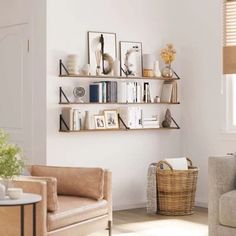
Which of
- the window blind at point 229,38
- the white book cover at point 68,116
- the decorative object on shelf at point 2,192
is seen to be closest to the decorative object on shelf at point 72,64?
the white book cover at point 68,116

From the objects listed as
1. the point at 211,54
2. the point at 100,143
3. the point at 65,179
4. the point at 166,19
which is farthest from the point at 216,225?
the point at 166,19

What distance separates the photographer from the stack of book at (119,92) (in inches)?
270

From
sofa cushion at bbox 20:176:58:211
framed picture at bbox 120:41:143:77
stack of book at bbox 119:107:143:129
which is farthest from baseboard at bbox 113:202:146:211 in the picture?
sofa cushion at bbox 20:176:58:211

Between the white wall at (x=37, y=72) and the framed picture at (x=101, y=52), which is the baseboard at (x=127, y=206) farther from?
the framed picture at (x=101, y=52)

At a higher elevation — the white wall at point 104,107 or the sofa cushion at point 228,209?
the white wall at point 104,107

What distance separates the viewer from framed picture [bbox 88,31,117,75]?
22.7 feet

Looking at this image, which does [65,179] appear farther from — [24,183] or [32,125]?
[32,125]

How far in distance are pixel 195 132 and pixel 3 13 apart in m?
2.71

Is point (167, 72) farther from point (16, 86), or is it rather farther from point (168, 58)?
point (16, 86)

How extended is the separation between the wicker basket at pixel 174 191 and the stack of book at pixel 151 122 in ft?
1.83

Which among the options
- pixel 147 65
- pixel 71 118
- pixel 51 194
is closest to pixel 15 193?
pixel 51 194

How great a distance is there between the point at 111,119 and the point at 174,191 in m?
1.08

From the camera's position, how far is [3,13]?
7230mm

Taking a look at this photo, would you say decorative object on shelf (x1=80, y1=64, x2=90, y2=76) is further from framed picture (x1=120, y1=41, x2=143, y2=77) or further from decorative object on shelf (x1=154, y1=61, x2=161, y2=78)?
decorative object on shelf (x1=154, y1=61, x2=161, y2=78)
